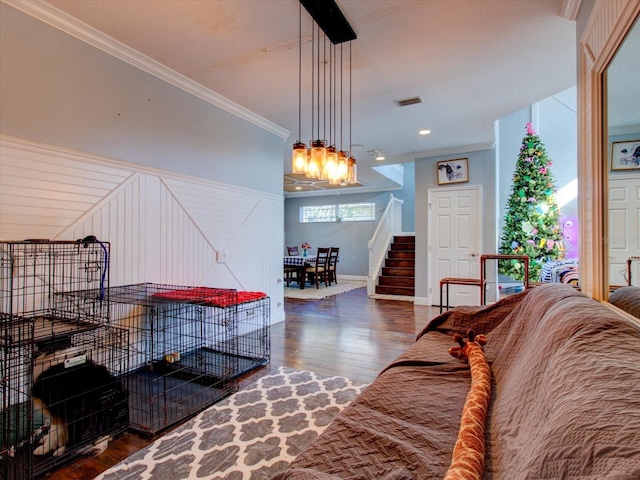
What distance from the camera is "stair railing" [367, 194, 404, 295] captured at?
24.6 ft

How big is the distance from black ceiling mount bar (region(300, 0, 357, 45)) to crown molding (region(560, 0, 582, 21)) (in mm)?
1456

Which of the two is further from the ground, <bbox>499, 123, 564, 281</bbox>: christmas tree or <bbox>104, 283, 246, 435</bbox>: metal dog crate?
<bbox>499, 123, 564, 281</bbox>: christmas tree

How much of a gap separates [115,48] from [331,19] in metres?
1.81

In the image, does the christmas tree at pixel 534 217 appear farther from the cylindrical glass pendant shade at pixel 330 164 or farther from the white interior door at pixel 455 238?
the cylindrical glass pendant shade at pixel 330 164

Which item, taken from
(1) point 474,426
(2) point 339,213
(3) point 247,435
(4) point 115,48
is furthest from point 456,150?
(1) point 474,426

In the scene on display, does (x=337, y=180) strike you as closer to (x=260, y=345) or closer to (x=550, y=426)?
(x=260, y=345)

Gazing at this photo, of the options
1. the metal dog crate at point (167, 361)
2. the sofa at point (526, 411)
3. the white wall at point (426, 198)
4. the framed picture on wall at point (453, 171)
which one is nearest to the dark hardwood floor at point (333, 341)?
the metal dog crate at point (167, 361)

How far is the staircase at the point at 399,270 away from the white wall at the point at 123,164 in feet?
12.5

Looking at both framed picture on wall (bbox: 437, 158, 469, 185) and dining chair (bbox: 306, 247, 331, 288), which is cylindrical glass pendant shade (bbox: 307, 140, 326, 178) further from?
dining chair (bbox: 306, 247, 331, 288)

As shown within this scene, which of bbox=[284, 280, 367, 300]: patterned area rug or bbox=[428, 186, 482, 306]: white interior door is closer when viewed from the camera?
bbox=[428, 186, 482, 306]: white interior door

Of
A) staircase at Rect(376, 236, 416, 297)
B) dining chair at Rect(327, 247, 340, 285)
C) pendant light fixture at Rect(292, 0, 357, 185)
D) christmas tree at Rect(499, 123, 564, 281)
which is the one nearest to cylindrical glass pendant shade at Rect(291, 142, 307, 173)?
pendant light fixture at Rect(292, 0, 357, 185)

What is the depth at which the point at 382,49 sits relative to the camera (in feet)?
9.55

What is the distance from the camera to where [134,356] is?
9.62ft

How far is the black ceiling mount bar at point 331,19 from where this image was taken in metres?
2.31
